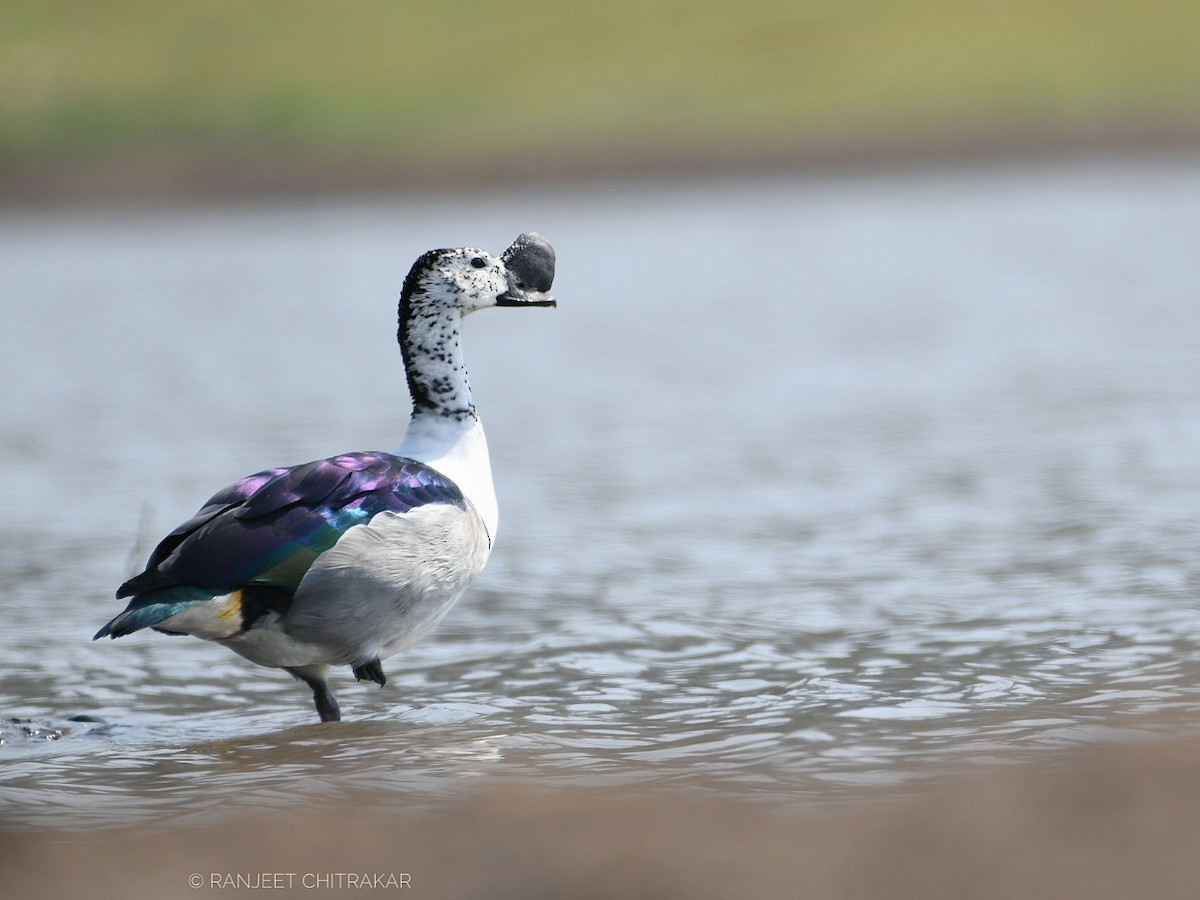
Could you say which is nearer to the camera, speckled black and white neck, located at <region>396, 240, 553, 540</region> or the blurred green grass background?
speckled black and white neck, located at <region>396, 240, 553, 540</region>

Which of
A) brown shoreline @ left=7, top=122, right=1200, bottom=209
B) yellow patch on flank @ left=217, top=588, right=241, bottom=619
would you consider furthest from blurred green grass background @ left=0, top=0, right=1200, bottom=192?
yellow patch on flank @ left=217, top=588, right=241, bottom=619

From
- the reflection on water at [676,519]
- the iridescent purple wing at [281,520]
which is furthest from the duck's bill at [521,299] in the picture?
the reflection on water at [676,519]

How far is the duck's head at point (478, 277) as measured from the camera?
6090 millimetres

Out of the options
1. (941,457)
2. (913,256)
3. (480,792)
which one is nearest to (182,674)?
(480,792)

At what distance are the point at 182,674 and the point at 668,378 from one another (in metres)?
6.87

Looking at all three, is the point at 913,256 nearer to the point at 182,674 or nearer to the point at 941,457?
the point at 941,457

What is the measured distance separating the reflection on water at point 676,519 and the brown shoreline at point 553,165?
31.3ft

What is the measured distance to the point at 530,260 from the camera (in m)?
6.11

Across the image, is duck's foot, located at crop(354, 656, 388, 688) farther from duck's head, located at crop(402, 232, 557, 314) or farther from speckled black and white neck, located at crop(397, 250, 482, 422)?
duck's head, located at crop(402, 232, 557, 314)

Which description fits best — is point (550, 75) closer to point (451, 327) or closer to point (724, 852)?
point (451, 327)

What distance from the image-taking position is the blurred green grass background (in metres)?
33.1

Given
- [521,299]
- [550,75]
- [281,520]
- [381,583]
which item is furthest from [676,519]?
[550,75]

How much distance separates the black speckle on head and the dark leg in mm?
1481

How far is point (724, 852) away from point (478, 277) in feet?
9.88
